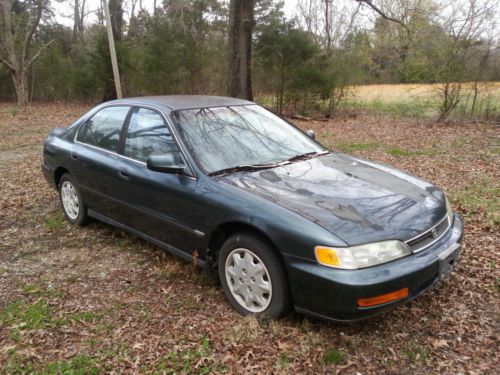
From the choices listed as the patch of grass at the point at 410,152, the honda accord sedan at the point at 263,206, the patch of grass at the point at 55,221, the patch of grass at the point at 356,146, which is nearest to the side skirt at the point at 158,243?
the honda accord sedan at the point at 263,206

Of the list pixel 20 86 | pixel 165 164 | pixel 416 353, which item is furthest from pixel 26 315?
pixel 20 86

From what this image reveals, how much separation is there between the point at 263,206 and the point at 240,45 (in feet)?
31.3

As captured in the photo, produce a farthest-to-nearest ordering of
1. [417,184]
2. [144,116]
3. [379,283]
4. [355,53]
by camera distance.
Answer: [355,53] → [144,116] → [417,184] → [379,283]

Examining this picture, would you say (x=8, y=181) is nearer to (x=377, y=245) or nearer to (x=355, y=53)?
(x=377, y=245)

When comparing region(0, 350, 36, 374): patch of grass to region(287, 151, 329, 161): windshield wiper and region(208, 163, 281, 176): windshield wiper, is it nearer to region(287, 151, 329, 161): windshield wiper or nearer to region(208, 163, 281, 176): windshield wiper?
region(208, 163, 281, 176): windshield wiper

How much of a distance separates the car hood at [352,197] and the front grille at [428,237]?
0.13 ft

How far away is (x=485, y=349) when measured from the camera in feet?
9.34

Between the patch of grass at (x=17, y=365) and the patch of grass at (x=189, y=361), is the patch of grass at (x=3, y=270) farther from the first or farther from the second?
the patch of grass at (x=189, y=361)

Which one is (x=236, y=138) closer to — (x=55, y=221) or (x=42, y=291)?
(x=42, y=291)

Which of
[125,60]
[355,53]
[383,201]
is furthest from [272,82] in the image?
[383,201]

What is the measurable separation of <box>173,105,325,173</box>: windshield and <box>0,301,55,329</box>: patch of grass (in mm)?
1646

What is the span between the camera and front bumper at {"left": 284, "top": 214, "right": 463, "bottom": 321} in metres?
2.57

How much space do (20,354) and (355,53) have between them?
1587 cm

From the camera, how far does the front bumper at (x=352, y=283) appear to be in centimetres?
257
